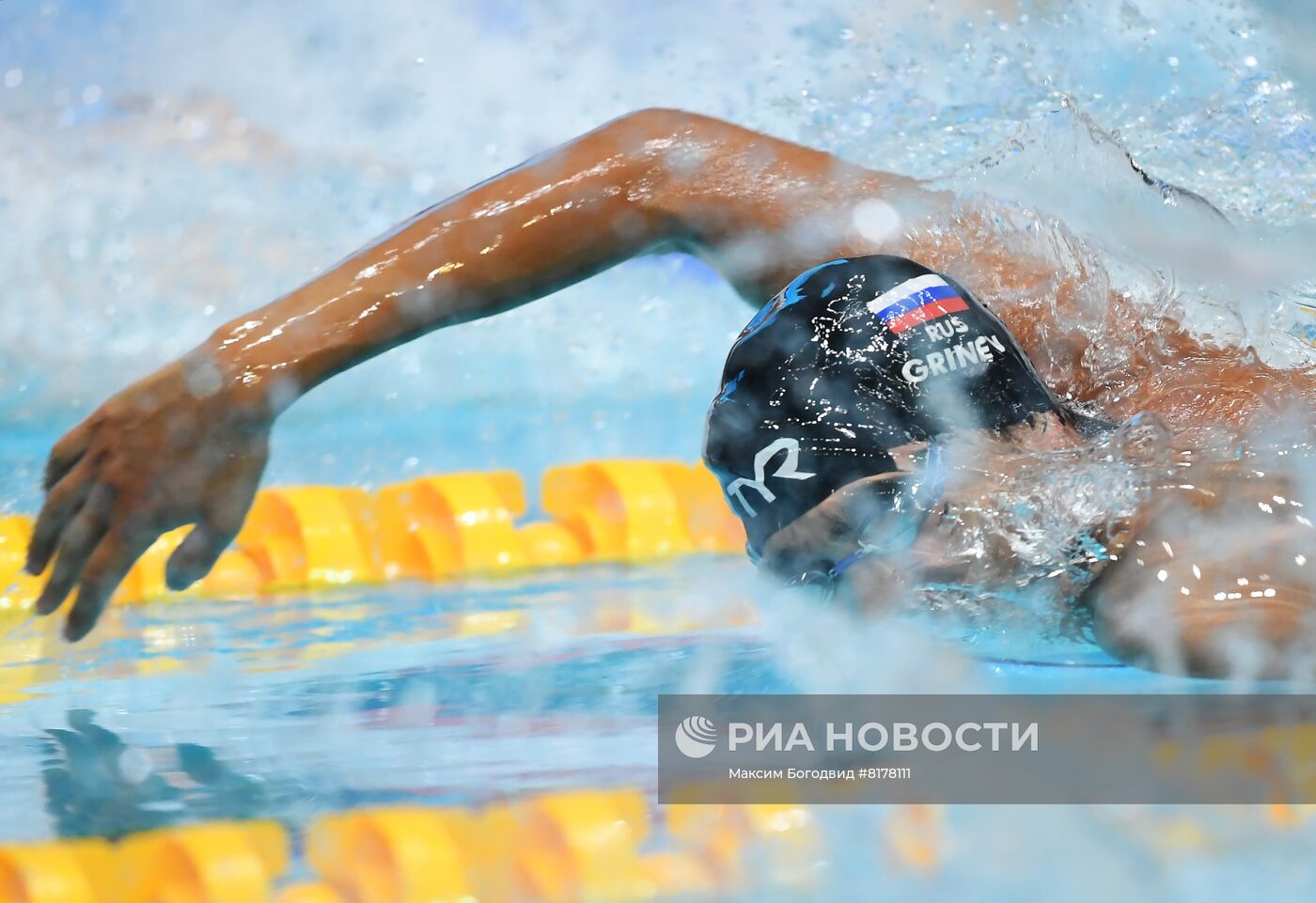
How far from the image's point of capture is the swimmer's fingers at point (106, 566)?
144cm

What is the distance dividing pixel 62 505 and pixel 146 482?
0.30 ft

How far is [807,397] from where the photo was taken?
4.64ft

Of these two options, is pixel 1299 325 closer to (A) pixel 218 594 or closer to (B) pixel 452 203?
(B) pixel 452 203

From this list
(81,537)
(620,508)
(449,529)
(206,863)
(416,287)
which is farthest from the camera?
(620,508)

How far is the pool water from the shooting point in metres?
1.53

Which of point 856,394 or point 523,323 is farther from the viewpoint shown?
point 523,323

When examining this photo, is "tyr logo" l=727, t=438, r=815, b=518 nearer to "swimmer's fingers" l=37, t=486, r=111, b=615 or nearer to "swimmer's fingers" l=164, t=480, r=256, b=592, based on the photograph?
"swimmer's fingers" l=164, t=480, r=256, b=592

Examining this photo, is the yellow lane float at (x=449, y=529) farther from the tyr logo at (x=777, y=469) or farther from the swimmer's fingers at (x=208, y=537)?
the tyr logo at (x=777, y=469)

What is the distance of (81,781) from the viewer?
5.16ft

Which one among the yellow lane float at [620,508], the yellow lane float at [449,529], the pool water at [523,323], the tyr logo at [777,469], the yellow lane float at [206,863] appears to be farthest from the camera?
Answer: the yellow lane float at [620,508]

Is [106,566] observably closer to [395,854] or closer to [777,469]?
[395,854]

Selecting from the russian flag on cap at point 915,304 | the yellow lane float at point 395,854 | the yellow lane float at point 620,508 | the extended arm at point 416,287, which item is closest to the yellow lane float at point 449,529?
the yellow lane float at point 620,508

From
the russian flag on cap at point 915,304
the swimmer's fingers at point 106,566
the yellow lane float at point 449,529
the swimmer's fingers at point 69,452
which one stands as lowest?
the swimmer's fingers at point 106,566

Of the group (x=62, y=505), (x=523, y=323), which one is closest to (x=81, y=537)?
(x=62, y=505)
